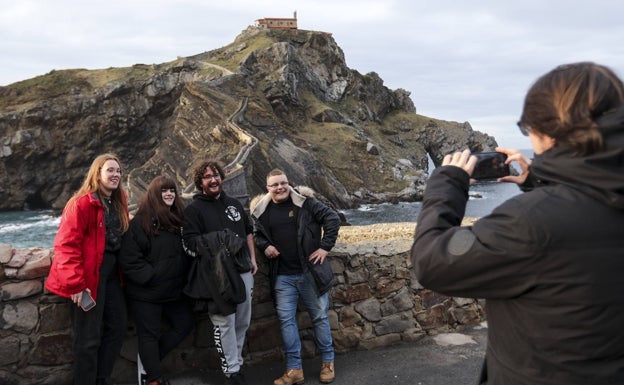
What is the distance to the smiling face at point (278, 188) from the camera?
5.06 meters

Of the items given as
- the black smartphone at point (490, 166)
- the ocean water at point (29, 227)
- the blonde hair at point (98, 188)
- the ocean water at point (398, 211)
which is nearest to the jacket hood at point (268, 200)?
the blonde hair at point (98, 188)

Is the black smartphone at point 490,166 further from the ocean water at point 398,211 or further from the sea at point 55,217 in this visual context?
the ocean water at point 398,211

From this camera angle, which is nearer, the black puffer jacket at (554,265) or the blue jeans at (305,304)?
the black puffer jacket at (554,265)

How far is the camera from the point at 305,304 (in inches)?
201

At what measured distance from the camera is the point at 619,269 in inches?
59.2

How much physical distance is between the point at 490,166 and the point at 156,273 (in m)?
3.36

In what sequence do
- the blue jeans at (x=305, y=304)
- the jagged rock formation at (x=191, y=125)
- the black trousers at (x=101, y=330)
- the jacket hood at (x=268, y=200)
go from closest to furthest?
the black trousers at (x=101, y=330), the blue jeans at (x=305, y=304), the jacket hood at (x=268, y=200), the jagged rock formation at (x=191, y=125)

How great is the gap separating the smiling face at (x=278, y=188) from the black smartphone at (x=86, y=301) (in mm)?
1973

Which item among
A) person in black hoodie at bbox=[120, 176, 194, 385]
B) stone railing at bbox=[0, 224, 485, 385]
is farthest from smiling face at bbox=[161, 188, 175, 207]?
stone railing at bbox=[0, 224, 485, 385]

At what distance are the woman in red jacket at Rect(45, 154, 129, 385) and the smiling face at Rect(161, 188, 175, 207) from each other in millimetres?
380

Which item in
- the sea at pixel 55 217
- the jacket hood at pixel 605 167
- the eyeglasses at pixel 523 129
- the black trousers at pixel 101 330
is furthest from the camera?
the sea at pixel 55 217

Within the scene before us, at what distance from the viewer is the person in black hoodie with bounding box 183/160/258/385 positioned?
14.6ft

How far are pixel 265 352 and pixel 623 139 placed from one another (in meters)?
4.63

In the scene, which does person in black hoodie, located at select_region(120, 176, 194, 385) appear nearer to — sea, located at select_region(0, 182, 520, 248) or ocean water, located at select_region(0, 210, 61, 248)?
ocean water, located at select_region(0, 210, 61, 248)
